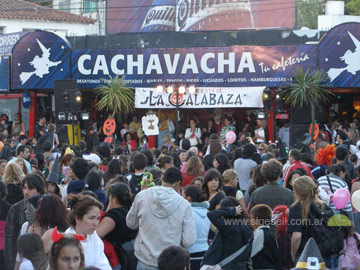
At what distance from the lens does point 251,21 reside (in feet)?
99.7

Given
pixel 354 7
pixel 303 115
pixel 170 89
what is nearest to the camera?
pixel 303 115

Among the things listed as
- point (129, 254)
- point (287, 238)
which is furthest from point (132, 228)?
point (287, 238)

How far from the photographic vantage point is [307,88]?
875 inches

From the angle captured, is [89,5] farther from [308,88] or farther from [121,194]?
[121,194]

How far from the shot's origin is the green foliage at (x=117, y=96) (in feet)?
78.0

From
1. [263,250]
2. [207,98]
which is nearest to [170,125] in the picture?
[207,98]

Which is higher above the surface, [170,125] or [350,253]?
[170,125]

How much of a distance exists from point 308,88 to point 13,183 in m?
14.4

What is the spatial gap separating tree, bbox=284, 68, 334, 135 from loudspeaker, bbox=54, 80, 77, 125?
6551 millimetres

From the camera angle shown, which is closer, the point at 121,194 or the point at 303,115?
the point at 121,194

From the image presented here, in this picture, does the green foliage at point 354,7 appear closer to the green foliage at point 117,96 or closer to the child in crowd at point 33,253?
the green foliage at point 117,96

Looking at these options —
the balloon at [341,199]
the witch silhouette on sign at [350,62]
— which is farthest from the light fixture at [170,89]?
the balloon at [341,199]

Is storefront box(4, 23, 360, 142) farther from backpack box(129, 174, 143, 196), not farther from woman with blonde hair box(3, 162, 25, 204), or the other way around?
woman with blonde hair box(3, 162, 25, 204)

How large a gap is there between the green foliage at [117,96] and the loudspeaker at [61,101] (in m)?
1.08
